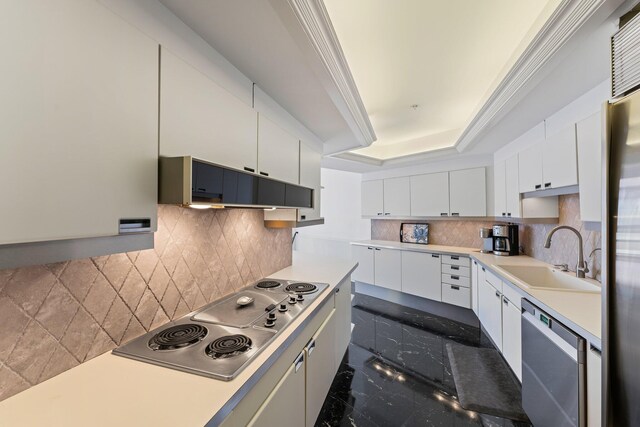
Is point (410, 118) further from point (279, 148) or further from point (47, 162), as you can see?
point (47, 162)

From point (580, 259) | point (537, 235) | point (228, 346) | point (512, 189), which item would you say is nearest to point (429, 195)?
point (512, 189)

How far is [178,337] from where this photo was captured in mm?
1108

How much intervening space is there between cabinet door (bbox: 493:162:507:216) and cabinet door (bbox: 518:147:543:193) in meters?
0.41

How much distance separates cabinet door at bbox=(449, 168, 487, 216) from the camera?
349 centimetres

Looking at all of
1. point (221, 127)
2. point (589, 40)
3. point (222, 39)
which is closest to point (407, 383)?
point (221, 127)

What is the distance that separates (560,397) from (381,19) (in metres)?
2.47

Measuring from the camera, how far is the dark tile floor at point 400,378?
1.78m

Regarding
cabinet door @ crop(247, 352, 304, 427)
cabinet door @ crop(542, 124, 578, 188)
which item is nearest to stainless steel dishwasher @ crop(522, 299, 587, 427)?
cabinet door @ crop(542, 124, 578, 188)

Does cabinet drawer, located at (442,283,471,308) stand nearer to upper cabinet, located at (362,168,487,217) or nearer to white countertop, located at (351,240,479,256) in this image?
white countertop, located at (351,240,479,256)

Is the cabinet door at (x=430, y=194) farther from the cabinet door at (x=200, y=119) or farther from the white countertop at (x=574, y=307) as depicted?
the cabinet door at (x=200, y=119)

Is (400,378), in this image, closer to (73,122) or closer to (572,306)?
(572,306)

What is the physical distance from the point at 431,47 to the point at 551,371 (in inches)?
89.3

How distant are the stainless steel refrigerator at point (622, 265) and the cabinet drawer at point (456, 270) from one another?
247cm

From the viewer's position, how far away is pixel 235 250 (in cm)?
179
